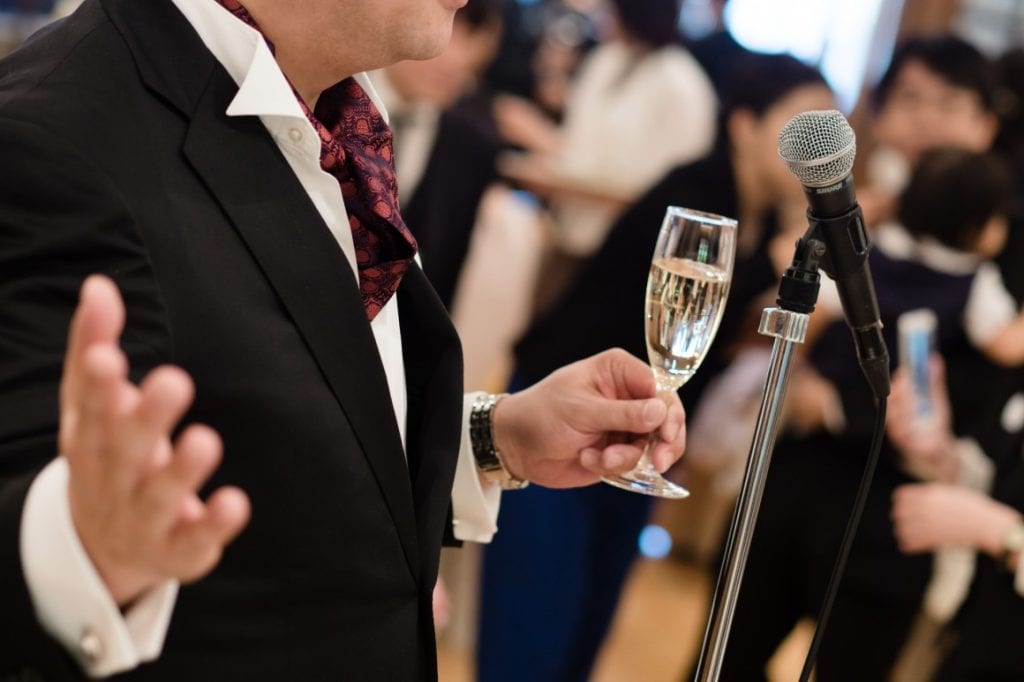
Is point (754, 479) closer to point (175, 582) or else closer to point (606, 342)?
point (175, 582)

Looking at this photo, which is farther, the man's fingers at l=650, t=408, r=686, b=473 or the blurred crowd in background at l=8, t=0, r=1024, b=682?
the blurred crowd in background at l=8, t=0, r=1024, b=682

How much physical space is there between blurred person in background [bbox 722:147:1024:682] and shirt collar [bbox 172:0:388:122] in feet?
6.60

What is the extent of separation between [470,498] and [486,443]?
76mm

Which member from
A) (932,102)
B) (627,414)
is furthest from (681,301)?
(932,102)

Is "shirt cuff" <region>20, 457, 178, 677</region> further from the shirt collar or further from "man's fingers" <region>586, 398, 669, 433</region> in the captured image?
"man's fingers" <region>586, 398, 669, 433</region>

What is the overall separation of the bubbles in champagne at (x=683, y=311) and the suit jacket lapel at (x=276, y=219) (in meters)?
0.38

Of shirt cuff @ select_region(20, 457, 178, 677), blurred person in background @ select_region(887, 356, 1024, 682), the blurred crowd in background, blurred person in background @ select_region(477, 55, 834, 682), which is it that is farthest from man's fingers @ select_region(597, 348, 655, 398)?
blurred person in background @ select_region(477, 55, 834, 682)

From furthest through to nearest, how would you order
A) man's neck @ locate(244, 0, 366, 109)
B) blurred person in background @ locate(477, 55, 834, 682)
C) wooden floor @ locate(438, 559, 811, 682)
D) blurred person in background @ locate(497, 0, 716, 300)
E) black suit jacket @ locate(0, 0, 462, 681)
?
1. blurred person in background @ locate(497, 0, 716, 300)
2. wooden floor @ locate(438, 559, 811, 682)
3. blurred person in background @ locate(477, 55, 834, 682)
4. man's neck @ locate(244, 0, 366, 109)
5. black suit jacket @ locate(0, 0, 462, 681)

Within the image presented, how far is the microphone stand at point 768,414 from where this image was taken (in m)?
1.16

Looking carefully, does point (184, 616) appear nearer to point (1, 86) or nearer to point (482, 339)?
point (1, 86)

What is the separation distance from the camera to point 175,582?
32.1 inches

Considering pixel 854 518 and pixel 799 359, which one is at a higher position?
pixel 854 518

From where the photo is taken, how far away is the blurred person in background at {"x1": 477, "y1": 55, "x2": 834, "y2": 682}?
10.0 feet

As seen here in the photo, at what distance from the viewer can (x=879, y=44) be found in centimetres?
682
